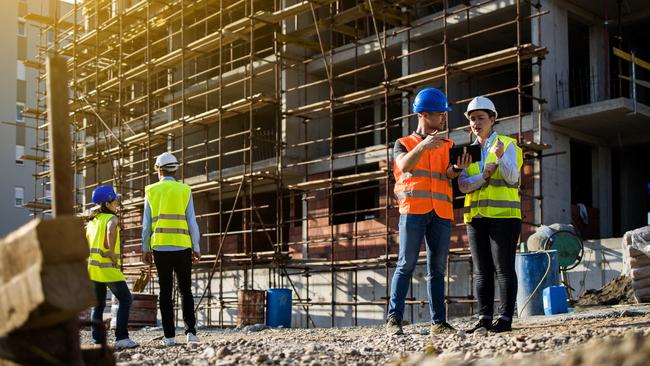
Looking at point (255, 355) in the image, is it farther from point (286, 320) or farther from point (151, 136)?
point (151, 136)

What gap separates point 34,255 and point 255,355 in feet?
6.96

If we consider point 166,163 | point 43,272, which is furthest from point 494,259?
point 43,272

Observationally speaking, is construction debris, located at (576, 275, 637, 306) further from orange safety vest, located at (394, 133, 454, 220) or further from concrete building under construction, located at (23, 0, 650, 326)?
orange safety vest, located at (394, 133, 454, 220)

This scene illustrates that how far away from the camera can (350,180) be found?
1794 cm

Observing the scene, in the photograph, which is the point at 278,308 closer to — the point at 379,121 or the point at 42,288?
the point at 379,121

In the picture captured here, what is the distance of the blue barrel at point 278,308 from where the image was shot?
14.9 meters

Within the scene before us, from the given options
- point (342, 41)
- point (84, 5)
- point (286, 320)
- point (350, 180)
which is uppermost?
point (84, 5)

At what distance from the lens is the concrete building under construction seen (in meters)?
17.2

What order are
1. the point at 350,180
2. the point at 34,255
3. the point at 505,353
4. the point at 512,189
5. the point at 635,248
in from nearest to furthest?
the point at 34,255
the point at 505,353
the point at 512,189
the point at 635,248
the point at 350,180

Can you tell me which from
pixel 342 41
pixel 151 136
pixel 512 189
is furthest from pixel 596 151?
pixel 512 189

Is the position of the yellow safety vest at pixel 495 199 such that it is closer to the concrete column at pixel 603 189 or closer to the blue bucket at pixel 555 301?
the blue bucket at pixel 555 301

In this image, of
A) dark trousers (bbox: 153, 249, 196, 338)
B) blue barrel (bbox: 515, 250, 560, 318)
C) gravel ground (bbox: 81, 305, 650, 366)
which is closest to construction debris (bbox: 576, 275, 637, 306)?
blue barrel (bbox: 515, 250, 560, 318)

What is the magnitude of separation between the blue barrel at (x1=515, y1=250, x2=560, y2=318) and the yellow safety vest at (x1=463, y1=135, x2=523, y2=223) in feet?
11.5

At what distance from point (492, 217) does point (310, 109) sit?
13553 mm
